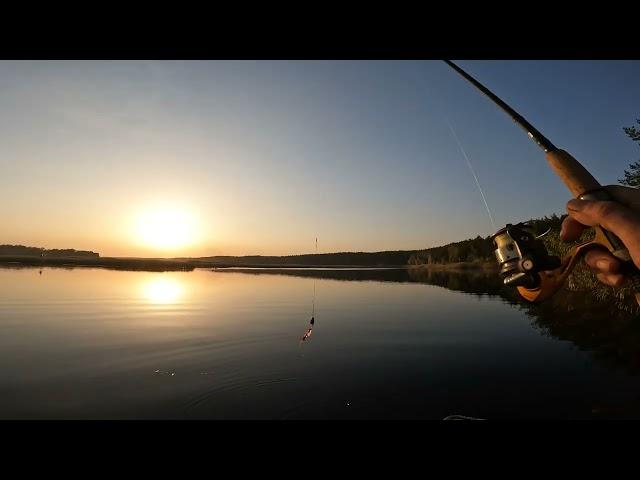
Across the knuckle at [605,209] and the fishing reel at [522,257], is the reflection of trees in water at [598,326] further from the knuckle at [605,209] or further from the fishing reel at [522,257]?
the knuckle at [605,209]

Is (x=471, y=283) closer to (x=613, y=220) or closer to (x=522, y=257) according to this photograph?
(x=522, y=257)

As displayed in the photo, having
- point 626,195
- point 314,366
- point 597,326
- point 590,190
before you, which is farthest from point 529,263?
point 597,326

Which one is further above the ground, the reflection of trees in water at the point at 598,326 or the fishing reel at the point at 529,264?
the fishing reel at the point at 529,264

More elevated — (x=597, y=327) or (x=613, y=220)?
(x=613, y=220)

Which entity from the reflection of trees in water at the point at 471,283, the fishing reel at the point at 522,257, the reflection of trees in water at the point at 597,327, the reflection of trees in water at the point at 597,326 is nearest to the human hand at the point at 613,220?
the fishing reel at the point at 522,257
